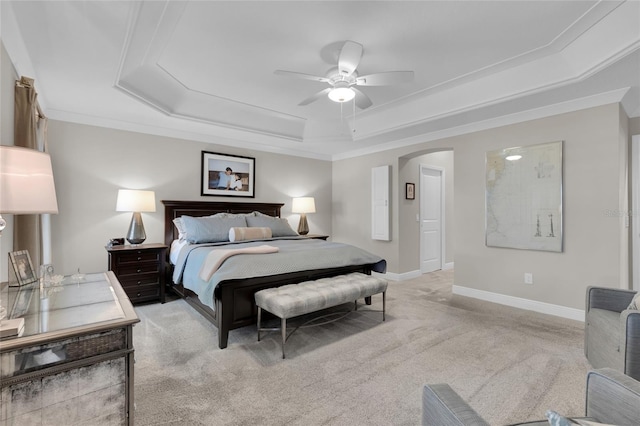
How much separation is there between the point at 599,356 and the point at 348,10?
3.04 m

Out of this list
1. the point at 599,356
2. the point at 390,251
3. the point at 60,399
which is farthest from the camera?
the point at 390,251

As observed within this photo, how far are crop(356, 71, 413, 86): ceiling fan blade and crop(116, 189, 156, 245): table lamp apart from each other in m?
2.98

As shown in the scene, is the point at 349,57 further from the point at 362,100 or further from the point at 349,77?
the point at 362,100

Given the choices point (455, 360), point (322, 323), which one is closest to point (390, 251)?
point (322, 323)

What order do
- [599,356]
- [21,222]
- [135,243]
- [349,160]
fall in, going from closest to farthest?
[599,356] → [21,222] → [135,243] → [349,160]

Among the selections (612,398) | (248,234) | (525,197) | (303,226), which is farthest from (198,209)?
(612,398)

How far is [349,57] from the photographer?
2385mm

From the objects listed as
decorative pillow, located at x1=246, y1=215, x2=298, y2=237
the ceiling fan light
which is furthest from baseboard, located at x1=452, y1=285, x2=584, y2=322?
the ceiling fan light

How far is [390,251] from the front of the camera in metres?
5.25

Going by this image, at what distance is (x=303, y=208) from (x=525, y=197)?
11.0 ft

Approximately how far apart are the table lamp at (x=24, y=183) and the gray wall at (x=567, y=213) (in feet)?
14.3

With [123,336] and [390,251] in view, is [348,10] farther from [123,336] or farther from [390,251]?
[390,251]

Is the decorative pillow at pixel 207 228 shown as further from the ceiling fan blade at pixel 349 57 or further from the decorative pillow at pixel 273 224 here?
the ceiling fan blade at pixel 349 57

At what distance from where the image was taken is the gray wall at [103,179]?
3602 millimetres
